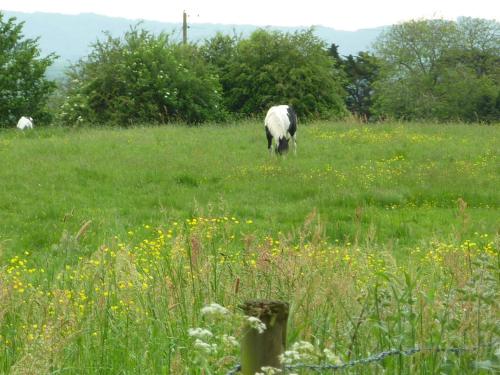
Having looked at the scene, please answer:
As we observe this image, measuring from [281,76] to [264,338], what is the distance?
34.4 m

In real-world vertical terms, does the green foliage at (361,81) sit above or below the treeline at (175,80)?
below

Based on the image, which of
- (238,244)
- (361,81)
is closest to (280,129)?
(238,244)

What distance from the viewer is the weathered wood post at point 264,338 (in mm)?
2787

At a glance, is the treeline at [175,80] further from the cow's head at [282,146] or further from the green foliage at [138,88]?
the cow's head at [282,146]

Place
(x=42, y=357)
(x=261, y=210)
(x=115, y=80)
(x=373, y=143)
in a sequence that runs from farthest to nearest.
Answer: (x=115, y=80)
(x=373, y=143)
(x=261, y=210)
(x=42, y=357)

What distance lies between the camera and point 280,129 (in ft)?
66.9

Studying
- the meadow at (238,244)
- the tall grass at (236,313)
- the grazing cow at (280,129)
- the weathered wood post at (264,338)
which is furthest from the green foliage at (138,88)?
the weathered wood post at (264,338)

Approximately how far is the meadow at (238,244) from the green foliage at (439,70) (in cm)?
3673

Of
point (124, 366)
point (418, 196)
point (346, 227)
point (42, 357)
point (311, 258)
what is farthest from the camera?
point (418, 196)

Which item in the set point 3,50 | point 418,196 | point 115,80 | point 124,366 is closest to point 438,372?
point 124,366

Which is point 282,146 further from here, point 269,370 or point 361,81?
point 361,81

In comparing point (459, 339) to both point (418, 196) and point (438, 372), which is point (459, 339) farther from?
point (418, 196)

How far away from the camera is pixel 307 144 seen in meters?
21.2

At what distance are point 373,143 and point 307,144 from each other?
1635 millimetres
